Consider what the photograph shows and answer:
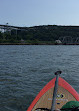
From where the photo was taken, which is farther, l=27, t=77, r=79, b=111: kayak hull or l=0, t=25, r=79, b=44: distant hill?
l=0, t=25, r=79, b=44: distant hill

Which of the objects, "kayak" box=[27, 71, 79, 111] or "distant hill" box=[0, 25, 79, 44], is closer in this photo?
"kayak" box=[27, 71, 79, 111]

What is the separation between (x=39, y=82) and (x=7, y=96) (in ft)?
8.95

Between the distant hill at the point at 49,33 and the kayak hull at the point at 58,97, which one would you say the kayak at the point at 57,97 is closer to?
the kayak hull at the point at 58,97

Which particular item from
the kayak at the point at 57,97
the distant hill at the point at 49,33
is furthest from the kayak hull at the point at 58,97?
the distant hill at the point at 49,33

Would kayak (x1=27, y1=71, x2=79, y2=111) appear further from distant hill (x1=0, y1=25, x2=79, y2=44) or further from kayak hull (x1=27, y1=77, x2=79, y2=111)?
distant hill (x1=0, y1=25, x2=79, y2=44)

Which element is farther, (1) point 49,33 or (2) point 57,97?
(1) point 49,33

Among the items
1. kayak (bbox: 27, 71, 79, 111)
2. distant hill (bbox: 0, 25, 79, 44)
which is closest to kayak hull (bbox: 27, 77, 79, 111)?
kayak (bbox: 27, 71, 79, 111)

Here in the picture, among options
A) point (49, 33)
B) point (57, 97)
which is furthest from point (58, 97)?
point (49, 33)

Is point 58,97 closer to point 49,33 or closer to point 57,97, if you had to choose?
point 57,97

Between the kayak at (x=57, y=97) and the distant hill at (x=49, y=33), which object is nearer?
the kayak at (x=57, y=97)

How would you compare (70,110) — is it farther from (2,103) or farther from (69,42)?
(69,42)

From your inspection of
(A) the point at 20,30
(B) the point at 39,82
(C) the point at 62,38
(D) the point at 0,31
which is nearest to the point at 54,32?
(C) the point at 62,38

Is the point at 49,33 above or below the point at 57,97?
above

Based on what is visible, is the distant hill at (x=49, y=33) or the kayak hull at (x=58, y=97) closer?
the kayak hull at (x=58, y=97)
